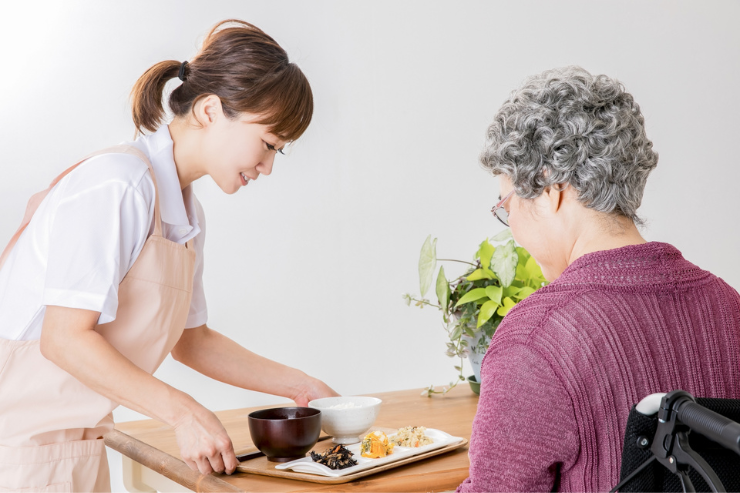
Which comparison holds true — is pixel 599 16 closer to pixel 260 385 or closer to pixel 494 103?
pixel 494 103

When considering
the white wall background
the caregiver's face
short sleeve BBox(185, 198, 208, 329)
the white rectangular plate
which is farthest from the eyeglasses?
the white wall background

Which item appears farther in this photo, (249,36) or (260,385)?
(260,385)

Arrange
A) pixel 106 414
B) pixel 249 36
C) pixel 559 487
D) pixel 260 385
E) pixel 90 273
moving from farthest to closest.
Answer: pixel 260 385, pixel 249 36, pixel 106 414, pixel 90 273, pixel 559 487

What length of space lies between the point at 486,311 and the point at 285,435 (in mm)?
720

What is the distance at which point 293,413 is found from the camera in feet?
4.02

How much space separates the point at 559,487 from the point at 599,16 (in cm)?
263

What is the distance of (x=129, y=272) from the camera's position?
1273mm

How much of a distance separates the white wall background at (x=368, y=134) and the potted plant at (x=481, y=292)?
0.90m

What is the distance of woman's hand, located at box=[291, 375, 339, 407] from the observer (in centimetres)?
156

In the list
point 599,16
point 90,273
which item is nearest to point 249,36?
point 90,273

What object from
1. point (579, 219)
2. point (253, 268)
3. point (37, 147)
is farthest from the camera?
point (253, 268)

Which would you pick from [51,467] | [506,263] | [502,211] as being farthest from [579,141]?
[51,467]

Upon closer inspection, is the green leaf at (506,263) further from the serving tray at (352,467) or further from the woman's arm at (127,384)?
the woman's arm at (127,384)

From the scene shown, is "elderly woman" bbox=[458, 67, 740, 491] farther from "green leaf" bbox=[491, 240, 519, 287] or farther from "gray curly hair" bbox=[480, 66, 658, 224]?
"green leaf" bbox=[491, 240, 519, 287]
